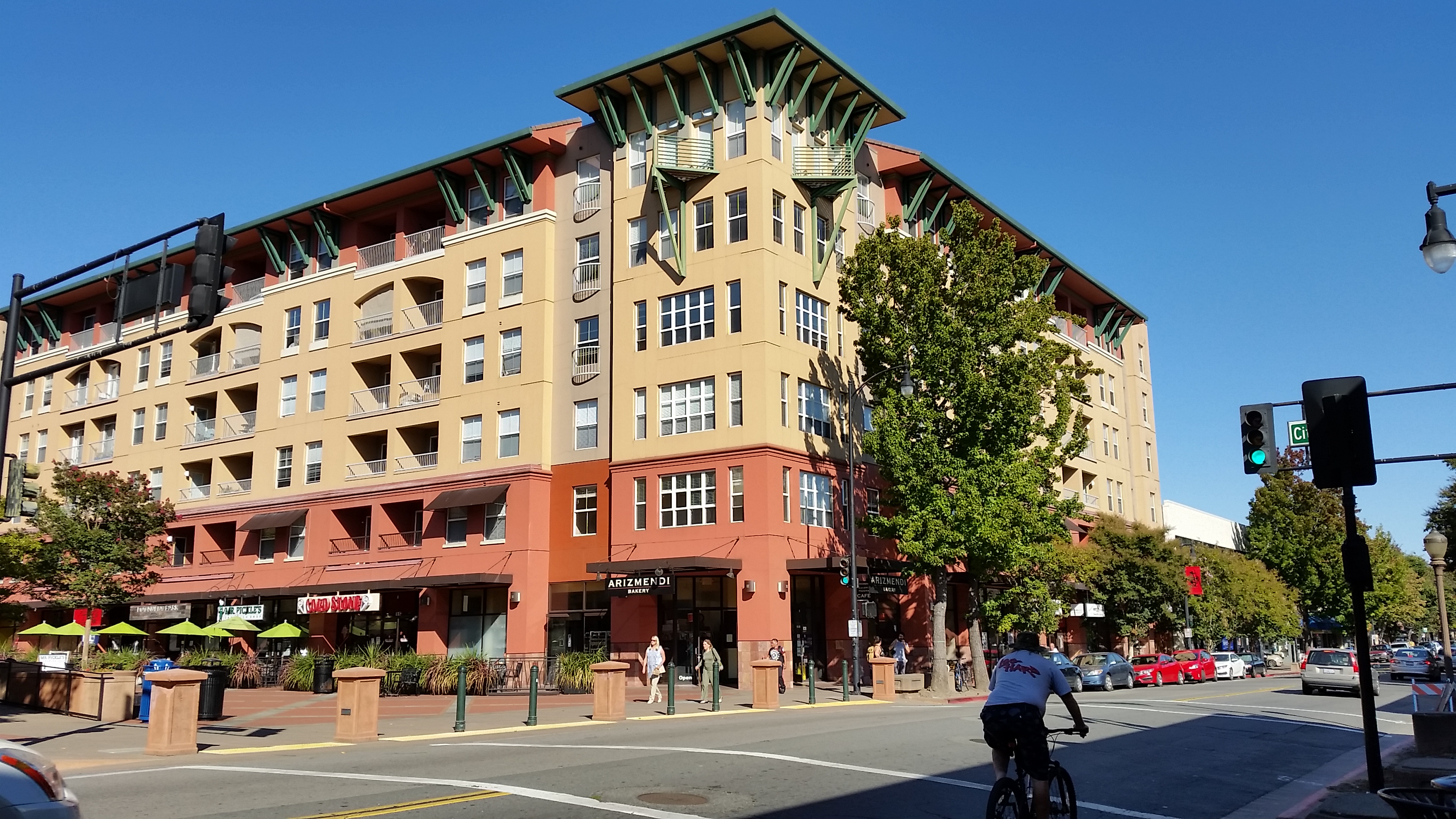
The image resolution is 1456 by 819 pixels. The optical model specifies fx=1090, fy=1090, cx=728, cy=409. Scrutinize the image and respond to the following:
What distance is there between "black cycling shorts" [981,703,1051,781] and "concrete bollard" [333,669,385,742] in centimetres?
1272

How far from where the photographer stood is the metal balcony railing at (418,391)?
45.3 meters

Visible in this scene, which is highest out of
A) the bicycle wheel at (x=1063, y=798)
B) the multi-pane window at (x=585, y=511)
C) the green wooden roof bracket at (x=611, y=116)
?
the green wooden roof bracket at (x=611, y=116)

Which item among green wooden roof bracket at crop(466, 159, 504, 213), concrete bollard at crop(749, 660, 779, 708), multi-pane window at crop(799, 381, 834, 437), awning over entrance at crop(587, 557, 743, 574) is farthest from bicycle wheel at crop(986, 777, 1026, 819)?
green wooden roof bracket at crop(466, 159, 504, 213)

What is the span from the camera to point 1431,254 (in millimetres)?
13180

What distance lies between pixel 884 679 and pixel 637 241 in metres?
18.3

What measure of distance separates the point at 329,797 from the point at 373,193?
39.3 m

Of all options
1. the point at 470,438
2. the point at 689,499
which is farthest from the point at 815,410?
the point at 470,438

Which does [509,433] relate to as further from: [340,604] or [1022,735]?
[1022,735]

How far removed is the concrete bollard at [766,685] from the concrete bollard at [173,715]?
14.0 m

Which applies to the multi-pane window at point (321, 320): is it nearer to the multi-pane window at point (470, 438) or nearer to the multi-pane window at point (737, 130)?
the multi-pane window at point (470, 438)

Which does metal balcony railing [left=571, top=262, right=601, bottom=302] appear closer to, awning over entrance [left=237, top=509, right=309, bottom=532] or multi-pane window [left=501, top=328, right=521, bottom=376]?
multi-pane window [left=501, top=328, right=521, bottom=376]

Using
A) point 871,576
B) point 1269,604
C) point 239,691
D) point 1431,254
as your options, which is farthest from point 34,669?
point 1269,604

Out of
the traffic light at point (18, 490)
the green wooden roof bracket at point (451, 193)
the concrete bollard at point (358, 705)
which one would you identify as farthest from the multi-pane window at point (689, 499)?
the traffic light at point (18, 490)

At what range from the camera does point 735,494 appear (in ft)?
119
